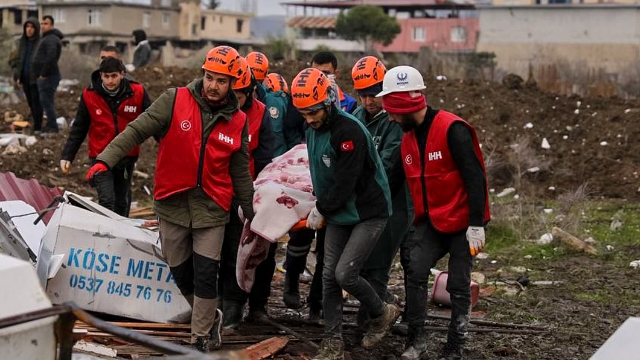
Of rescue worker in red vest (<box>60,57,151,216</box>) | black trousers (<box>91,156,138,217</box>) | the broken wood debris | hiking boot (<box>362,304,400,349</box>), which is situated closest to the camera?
hiking boot (<box>362,304,400,349</box>)

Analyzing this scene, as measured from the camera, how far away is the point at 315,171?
7.45m

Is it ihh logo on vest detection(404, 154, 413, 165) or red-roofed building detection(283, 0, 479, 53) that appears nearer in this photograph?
ihh logo on vest detection(404, 154, 413, 165)

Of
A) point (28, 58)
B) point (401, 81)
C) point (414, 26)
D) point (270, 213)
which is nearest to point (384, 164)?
point (401, 81)

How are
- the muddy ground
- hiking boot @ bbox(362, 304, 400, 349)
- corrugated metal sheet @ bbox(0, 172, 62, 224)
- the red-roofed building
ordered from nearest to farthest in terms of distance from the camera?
hiking boot @ bbox(362, 304, 400, 349) → the muddy ground → corrugated metal sheet @ bbox(0, 172, 62, 224) → the red-roofed building

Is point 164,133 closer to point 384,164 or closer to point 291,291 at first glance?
point 384,164

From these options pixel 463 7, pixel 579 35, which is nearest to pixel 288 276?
pixel 579 35

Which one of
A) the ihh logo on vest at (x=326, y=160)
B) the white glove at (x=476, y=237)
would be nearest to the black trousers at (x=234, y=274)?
the ihh logo on vest at (x=326, y=160)

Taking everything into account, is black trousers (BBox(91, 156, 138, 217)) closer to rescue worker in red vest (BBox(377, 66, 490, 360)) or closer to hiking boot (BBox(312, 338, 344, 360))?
hiking boot (BBox(312, 338, 344, 360))

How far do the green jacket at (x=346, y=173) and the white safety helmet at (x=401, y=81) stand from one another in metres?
0.37

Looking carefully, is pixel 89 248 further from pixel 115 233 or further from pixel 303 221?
pixel 303 221

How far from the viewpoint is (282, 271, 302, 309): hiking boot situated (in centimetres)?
889

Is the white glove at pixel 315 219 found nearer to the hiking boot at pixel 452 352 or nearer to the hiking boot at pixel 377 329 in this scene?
the hiking boot at pixel 377 329

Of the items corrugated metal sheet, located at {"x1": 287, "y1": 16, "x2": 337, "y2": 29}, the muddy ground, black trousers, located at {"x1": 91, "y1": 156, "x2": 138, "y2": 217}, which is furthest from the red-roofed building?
black trousers, located at {"x1": 91, "y1": 156, "x2": 138, "y2": 217}

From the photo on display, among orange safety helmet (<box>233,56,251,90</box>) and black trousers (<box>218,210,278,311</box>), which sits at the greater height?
orange safety helmet (<box>233,56,251,90</box>)
